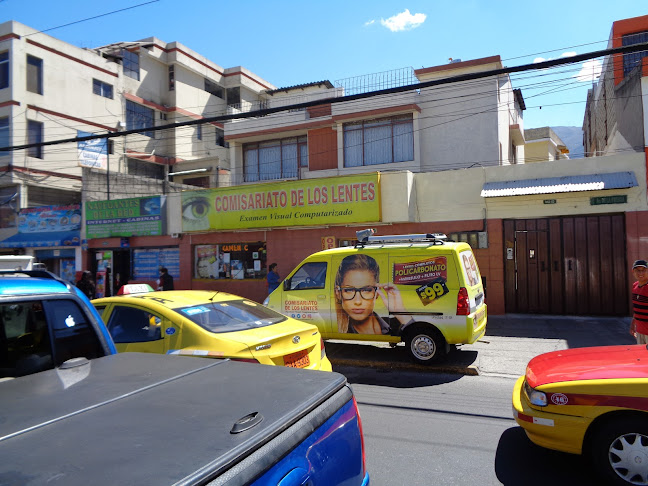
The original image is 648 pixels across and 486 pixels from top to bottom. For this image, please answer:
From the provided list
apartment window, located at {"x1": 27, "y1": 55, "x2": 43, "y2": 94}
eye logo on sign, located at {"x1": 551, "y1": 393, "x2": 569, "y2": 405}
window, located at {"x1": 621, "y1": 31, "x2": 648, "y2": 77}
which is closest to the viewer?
eye logo on sign, located at {"x1": 551, "y1": 393, "x2": 569, "y2": 405}

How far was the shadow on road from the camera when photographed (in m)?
3.63

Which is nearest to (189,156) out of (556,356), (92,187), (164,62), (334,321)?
(164,62)

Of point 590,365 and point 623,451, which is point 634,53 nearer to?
point 590,365

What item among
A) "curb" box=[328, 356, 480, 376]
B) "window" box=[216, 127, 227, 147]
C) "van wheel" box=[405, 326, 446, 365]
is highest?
"window" box=[216, 127, 227, 147]

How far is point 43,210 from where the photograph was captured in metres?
19.3

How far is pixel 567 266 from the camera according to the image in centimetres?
1185

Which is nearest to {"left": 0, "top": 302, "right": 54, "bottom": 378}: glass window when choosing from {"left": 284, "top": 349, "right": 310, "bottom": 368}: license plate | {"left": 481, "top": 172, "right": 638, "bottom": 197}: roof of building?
{"left": 284, "top": 349, "right": 310, "bottom": 368}: license plate

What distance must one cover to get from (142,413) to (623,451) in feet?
11.4

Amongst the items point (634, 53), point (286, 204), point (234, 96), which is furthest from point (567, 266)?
point (234, 96)

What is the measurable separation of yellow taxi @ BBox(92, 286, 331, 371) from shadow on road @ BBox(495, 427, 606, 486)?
2.05 metres

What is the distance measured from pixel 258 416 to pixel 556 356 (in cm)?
369

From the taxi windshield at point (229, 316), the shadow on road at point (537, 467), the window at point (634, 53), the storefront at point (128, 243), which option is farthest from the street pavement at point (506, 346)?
the storefront at point (128, 243)

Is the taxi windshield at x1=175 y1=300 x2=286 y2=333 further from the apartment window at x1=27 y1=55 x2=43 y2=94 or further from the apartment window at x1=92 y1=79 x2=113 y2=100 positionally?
the apartment window at x1=92 y1=79 x2=113 y2=100

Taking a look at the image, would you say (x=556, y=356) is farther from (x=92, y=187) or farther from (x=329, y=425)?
(x=92, y=187)
